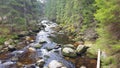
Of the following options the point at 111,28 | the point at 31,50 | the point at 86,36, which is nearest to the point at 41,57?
the point at 31,50

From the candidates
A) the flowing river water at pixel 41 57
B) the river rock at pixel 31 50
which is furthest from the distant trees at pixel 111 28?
the river rock at pixel 31 50

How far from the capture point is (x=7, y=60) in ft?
56.1

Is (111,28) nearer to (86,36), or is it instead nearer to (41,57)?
(41,57)

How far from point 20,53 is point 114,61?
497 inches

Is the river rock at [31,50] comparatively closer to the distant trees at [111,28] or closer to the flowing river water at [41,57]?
the flowing river water at [41,57]

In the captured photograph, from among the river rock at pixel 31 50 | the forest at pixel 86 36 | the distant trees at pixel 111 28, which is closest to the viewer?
the distant trees at pixel 111 28

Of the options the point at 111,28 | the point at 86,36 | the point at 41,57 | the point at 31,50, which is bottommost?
the point at 111,28

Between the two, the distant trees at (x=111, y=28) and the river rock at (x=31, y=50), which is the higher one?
the river rock at (x=31, y=50)

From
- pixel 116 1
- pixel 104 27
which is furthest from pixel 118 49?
pixel 116 1

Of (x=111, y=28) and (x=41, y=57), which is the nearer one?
A: (x=111, y=28)

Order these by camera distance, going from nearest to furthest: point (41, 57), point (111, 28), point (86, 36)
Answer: point (111, 28), point (41, 57), point (86, 36)

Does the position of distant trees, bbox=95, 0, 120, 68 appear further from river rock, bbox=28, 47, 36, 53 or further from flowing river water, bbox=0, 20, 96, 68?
river rock, bbox=28, 47, 36, 53

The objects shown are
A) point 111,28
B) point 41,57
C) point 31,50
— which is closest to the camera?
point 111,28

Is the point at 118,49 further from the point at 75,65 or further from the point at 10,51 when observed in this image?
the point at 10,51
